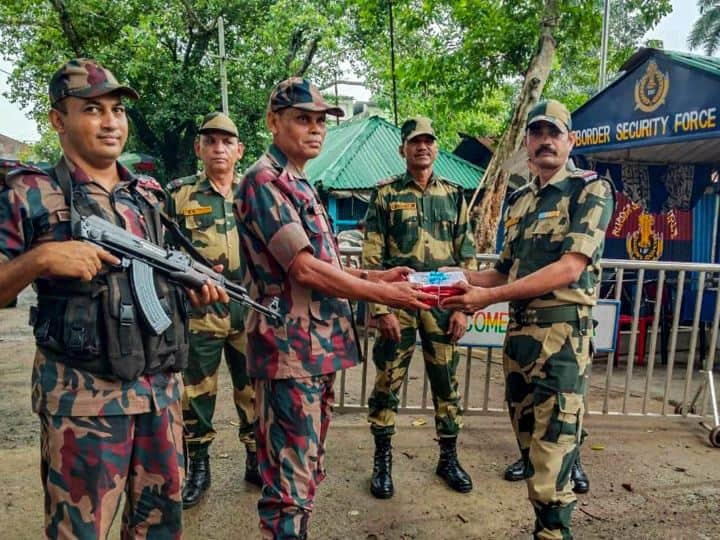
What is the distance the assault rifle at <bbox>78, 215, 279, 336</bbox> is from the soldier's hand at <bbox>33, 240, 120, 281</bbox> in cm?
6

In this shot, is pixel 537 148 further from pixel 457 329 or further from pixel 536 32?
pixel 536 32

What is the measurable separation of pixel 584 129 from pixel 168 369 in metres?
6.83

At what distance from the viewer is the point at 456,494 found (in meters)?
3.17

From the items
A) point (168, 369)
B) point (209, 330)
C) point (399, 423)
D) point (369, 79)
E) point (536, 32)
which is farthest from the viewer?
point (369, 79)

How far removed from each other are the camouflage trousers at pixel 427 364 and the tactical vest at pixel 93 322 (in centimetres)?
167

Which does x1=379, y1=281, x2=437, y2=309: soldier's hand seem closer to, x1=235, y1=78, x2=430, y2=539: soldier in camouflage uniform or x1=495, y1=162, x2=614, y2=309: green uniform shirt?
x1=235, y1=78, x2=430, y2=539: soldier in camouflage uniform

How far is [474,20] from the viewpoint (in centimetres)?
888

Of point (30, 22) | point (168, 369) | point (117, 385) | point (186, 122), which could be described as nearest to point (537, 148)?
point (168, 369)

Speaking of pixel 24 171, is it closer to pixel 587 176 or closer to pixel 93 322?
pixel 93 322

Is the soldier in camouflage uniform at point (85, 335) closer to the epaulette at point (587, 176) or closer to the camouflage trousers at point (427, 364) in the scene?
the camouflage trousers at point (427, 364)

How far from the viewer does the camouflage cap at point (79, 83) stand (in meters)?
1.74

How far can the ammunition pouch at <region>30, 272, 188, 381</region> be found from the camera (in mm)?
1672

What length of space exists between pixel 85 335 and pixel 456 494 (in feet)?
7.61

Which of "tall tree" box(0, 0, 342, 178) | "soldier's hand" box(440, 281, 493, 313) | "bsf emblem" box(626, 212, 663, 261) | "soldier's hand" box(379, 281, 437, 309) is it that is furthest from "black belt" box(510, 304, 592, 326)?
"tall tree" box(0, 0, 342, 178)
